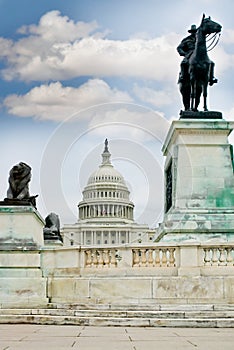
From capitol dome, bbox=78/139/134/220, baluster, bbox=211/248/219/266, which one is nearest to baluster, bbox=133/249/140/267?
baluster, bbox=211/248/219/266

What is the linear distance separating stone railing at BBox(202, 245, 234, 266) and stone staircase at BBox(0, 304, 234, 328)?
1750 mm

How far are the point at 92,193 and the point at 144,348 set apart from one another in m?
132

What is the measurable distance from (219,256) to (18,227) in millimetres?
6256

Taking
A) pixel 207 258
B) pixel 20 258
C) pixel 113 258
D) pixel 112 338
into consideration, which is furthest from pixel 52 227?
pixel 112 338

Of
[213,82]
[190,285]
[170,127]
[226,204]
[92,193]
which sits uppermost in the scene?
[92,193]

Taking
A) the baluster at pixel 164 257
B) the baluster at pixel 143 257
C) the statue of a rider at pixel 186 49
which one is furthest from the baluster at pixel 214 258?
the statue of a rider at pixel 186 49

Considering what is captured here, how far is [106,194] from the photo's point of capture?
144 m

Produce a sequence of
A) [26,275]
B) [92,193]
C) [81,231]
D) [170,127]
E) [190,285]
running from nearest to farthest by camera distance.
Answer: [190,285], [26,275], [170,127], [92,193], [81,231]

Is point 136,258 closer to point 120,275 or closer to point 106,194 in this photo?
point 120,275

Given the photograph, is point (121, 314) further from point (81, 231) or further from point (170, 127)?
point (81, 231)

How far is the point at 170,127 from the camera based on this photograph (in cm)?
2509

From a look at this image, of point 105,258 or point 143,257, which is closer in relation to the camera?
point 143,257

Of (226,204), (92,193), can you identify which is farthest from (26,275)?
(92,193)

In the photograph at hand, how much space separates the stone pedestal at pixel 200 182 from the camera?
2270 cm
